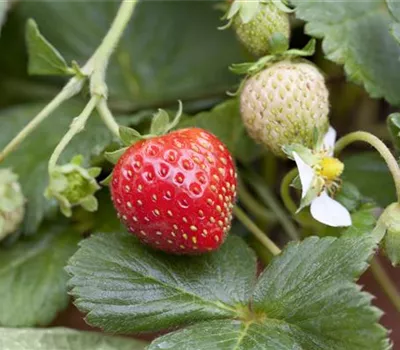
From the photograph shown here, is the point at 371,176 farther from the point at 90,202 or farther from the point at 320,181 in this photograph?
the point at 90,202

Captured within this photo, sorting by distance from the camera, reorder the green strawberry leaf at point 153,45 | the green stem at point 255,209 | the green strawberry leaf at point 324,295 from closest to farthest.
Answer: the green strawberry leaf at point 324,295 < the green stem at point 255,209 < the green strawberry leaf at point 153,45

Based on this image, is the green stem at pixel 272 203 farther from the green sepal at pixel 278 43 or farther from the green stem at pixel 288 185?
the green sepal at pixel 278 43

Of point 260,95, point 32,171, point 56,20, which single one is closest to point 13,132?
point 32,171

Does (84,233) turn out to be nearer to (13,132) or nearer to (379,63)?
(13,132)

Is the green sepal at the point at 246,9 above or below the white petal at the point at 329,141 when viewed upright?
above

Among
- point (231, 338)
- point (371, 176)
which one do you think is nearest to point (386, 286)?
point (371, 176)

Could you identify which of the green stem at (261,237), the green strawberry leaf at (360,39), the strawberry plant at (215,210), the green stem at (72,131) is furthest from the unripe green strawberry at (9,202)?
the green strawberry leaf at (360,39)
